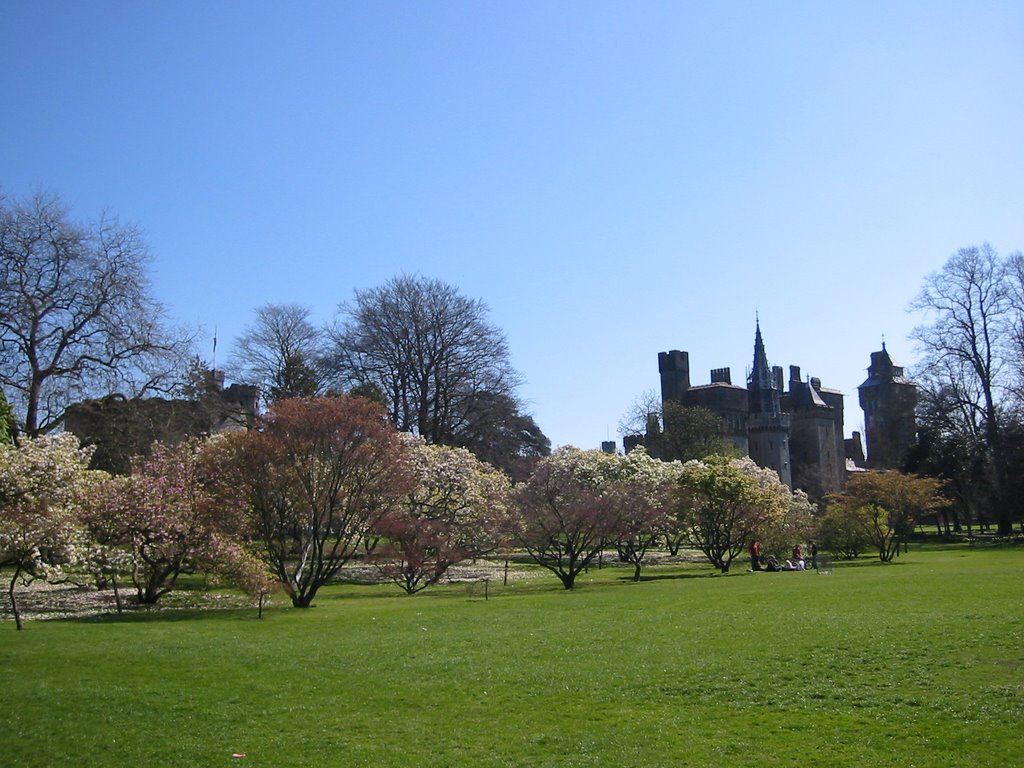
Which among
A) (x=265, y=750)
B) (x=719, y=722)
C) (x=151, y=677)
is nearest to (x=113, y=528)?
(x=151, y=677)

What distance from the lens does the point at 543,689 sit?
1177 centimetres

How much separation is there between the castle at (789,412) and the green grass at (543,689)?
236 ft

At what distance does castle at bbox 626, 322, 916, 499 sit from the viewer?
94812 mm

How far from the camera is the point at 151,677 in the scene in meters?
13.1

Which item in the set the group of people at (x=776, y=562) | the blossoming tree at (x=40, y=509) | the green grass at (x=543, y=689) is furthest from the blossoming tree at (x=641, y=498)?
the blossoming tree at (x=40, y=509)

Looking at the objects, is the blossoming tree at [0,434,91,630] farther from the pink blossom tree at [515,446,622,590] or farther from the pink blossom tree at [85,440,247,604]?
the pink blossom tree at [515,446,622,590]

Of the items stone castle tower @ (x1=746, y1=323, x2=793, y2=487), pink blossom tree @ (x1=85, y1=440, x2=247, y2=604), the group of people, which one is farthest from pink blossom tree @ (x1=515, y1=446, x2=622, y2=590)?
stone castle tower @ (x1=746, y1=323, x2=793, y2=487)

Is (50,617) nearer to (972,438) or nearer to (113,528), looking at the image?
(113,528)

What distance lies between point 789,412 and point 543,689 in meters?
97.4

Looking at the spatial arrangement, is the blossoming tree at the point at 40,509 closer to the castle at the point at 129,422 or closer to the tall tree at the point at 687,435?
the castle at the point at 129,422

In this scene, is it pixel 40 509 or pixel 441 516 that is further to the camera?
pixel 441 516

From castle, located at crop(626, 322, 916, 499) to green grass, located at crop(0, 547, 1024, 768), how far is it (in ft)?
236

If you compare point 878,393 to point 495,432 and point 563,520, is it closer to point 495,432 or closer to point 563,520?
point 495,432

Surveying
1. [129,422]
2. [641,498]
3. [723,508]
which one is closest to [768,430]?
[723,508]
